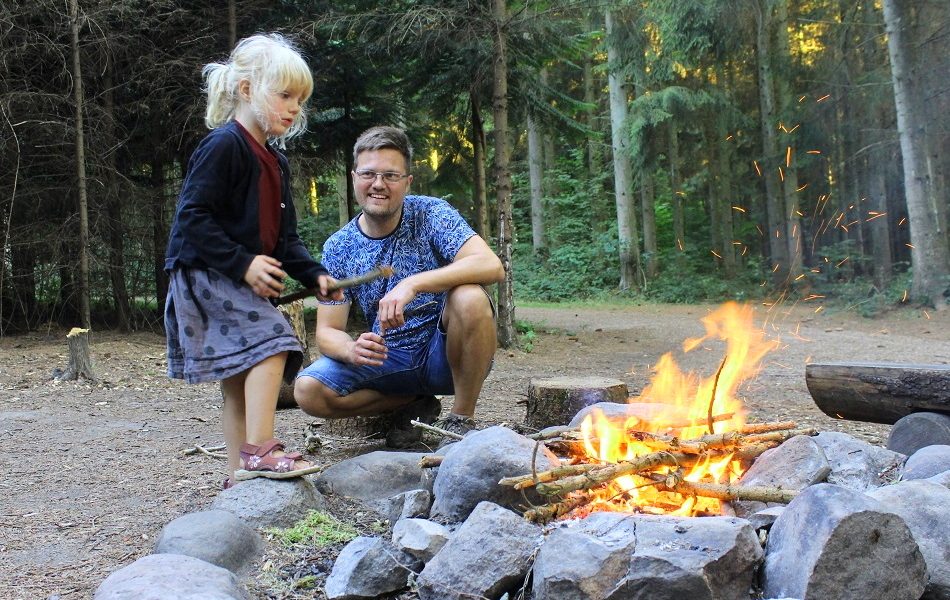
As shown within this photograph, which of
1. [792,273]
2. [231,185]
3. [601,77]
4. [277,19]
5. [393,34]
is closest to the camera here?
[231,185]

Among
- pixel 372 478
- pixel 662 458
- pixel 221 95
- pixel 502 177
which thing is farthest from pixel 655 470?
pixel 502 177

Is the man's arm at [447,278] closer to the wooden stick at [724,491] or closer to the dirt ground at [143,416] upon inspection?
the dirt ground at [143,416]

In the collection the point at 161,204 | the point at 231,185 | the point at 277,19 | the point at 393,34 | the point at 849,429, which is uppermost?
the point at 277,19

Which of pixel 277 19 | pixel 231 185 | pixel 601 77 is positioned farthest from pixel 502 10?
pixel 601 77

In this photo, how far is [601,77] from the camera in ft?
81.0

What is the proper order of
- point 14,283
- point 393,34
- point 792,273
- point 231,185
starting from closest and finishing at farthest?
1. point 231,185
2. point 393,34
3. point 14,283
4. point 792,273

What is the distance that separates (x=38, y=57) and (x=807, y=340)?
1014cm

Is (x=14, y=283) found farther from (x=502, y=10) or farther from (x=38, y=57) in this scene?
(x=502, y=10)

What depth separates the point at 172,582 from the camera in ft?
6.68

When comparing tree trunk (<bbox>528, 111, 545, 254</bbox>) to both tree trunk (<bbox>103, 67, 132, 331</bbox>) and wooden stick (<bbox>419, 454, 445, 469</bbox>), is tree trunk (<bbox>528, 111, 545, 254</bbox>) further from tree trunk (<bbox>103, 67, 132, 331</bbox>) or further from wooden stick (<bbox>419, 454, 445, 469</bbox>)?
wooden stick (<bbox>419, 454, 445, 469</bbox>)

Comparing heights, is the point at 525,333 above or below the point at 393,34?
below

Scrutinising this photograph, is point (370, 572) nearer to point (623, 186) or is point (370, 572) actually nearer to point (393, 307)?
point (393, 307)

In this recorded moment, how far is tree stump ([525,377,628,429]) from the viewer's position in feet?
12.8

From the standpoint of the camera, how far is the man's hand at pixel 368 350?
128 inches
